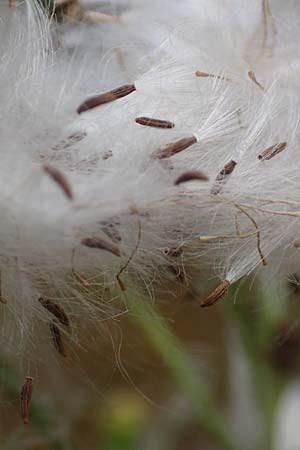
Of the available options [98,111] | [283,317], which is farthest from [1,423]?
[98,111]

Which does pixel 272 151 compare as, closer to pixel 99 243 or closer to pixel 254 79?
pixel 254 79

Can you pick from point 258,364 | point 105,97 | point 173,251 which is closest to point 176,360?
point 258,364

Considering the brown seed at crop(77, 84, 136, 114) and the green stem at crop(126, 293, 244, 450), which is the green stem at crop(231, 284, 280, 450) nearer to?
the green stem at crop(126, 293, 244, 450)

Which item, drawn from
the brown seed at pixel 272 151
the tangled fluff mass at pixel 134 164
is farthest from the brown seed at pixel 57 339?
the brown seed at pixel 272 151

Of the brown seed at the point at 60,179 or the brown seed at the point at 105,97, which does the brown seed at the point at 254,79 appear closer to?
the brown seed at the point at 105,97

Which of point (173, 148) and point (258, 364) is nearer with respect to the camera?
point (173, 148)
